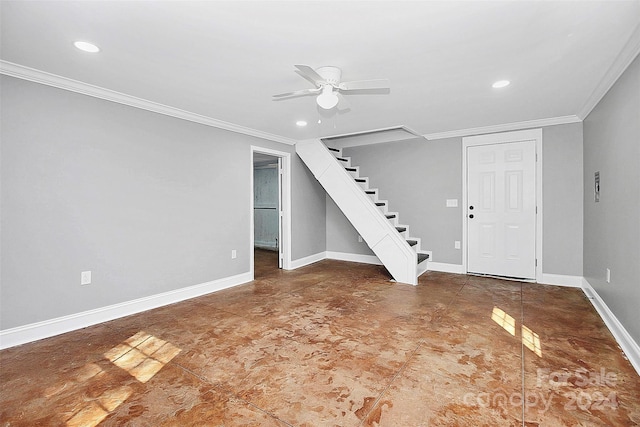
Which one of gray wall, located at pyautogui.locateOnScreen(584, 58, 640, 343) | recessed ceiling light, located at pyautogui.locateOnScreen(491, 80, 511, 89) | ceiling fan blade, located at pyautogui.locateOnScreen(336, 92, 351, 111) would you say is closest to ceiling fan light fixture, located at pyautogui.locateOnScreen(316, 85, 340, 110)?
ceiling fan blade, located at pyautogui.locateOnScreen(336, 92, 351, 111)

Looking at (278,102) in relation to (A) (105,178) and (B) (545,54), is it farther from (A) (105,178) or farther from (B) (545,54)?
(B) (545,54)

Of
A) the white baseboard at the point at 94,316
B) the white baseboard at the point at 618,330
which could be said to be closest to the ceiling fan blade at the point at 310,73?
the white baseboard at the point at 94,316

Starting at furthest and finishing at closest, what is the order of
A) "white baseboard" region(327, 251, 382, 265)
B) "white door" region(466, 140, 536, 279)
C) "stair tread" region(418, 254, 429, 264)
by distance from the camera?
1. "white baseboard" region(327, 251, 382, 265)
2. "stair tread" region(418, 254, 429, 264)
3. "white door" region(466, 140, 536, 279)

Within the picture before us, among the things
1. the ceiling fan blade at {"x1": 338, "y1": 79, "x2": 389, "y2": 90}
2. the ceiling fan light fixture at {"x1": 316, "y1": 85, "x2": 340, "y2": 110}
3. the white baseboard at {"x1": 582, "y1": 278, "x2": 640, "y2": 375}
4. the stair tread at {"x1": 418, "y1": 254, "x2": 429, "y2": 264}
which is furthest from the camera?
the stair tread at {"x1": 418, "y1": 254, "x2": 429, "y2": 264}

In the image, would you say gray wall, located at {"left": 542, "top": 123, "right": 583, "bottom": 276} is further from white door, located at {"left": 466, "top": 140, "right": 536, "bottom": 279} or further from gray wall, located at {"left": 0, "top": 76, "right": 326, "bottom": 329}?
gray wall, located at {"left": 0, "top": 76, "right": 326, "bottom": 329}

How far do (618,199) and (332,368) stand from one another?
2978mm

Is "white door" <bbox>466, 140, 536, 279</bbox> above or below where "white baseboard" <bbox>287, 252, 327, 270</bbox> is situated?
above

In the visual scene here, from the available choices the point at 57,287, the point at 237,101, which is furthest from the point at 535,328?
the point at 57,287

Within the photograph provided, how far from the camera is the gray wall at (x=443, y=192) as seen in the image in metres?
4.33

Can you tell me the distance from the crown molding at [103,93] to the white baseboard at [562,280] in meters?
5.00

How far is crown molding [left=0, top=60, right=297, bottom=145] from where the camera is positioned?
260 centimetres

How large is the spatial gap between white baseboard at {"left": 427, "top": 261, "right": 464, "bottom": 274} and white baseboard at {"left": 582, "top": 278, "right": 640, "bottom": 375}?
5.52 feet

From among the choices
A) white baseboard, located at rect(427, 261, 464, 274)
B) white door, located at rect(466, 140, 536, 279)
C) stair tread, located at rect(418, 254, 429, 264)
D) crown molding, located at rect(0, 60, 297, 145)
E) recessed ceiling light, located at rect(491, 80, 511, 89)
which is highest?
recessed ceiling light, located at rect(491, 80, 511, 89)

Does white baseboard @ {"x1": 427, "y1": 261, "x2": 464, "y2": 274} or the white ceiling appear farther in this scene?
white baseboard @ {"x1": 427, "y1": 261, "x2": 464, "y2": 274}
